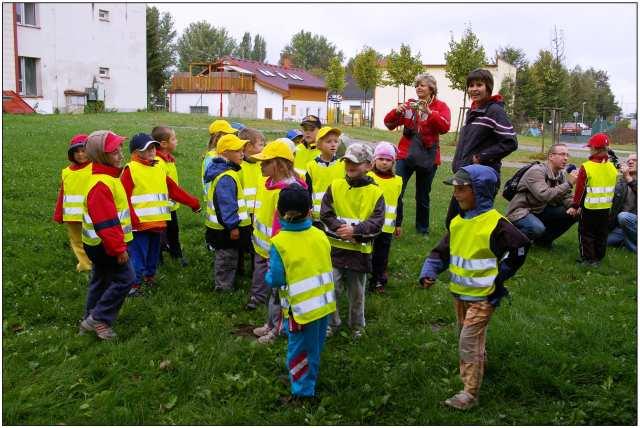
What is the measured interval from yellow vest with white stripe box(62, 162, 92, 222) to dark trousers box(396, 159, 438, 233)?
4696 millimetres

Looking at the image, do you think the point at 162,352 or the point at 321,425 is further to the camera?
the point at 162,352

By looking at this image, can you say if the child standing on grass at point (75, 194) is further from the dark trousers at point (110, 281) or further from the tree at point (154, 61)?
the tree at point (154, 61)

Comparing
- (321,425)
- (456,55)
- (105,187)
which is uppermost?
(456,55)

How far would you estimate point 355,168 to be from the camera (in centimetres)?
564

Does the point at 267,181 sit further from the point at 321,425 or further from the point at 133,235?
the point at 321,425

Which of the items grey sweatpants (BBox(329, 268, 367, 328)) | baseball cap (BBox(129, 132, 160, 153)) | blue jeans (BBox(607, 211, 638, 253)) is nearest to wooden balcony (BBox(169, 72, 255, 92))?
blue jeans (BBox(607, 211, 638, 253))

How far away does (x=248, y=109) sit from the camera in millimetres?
46781

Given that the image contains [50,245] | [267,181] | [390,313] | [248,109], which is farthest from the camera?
[248,109]

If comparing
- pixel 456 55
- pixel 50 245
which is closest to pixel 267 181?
pixel 50 245

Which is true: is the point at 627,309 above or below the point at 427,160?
below

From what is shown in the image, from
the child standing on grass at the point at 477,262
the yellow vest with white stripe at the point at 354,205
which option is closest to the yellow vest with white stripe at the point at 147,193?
the yellow vest with white stripe at the point at 354,205

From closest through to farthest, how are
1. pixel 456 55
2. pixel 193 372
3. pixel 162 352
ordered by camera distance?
pixel 193 372
pixel 162 352
pixel 456 55

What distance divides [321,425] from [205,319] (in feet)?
7.43

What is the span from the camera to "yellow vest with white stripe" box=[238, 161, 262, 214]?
6949mm
